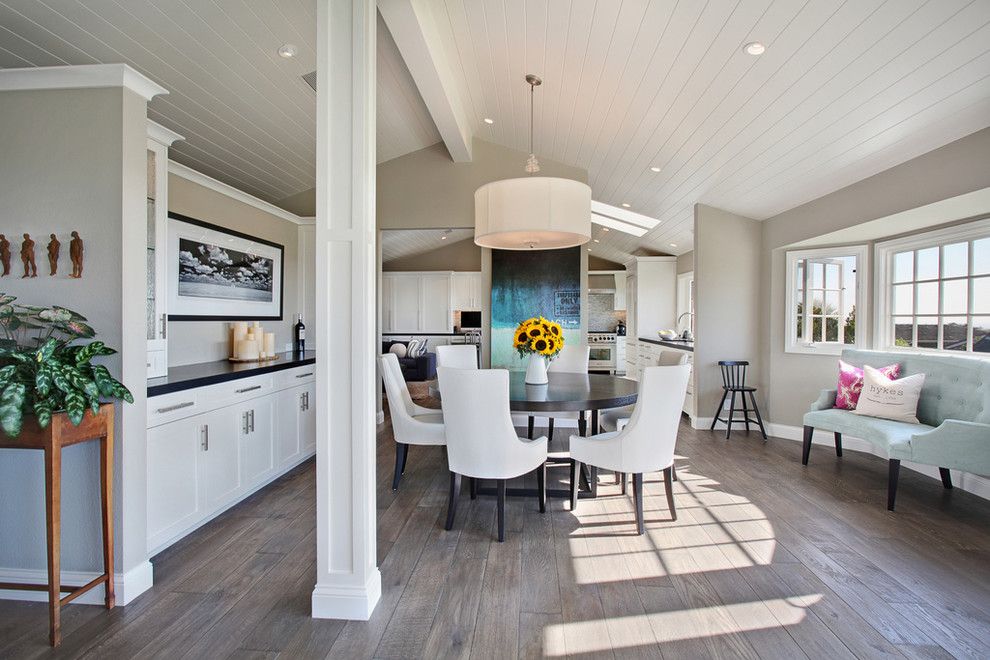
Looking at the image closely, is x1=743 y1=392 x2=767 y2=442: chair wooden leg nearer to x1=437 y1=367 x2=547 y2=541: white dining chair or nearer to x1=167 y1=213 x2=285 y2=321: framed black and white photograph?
x1=437 y1=367 x2=547 y2=541: white dining chair

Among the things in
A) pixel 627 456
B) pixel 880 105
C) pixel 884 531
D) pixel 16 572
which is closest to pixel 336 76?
pixel 627 456

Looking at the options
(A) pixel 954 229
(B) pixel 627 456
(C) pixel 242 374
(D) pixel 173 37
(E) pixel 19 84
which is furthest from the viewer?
(A) pixel 954 229

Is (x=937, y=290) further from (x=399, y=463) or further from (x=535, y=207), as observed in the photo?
(x=399, y=463)

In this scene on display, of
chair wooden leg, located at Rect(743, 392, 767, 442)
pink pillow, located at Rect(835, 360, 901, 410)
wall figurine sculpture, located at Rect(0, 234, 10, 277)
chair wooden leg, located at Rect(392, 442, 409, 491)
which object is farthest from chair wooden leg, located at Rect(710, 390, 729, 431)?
wall figurine sculpture, located at Rect(0, 234, 10, 277)

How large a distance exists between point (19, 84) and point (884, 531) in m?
4.77

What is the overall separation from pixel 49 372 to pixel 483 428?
5.90 ft

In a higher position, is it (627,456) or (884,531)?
(627,456)

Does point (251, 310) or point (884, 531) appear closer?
point (884, 531)

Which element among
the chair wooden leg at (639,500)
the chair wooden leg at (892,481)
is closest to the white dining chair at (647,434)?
the chair wooden leg at (639,500)

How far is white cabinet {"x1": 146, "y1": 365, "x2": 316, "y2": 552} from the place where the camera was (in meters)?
2.45

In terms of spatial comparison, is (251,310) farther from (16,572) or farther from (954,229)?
(954,229)

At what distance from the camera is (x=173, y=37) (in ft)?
8.51

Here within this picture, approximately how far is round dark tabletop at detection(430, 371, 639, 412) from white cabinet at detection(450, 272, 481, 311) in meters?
7.08

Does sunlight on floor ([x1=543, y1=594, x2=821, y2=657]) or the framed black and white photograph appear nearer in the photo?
sunlight on floor ([x1=543, y1=594, x2=821, y2=657])
